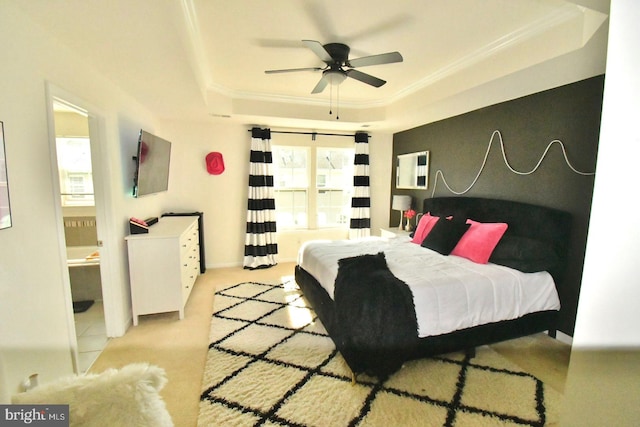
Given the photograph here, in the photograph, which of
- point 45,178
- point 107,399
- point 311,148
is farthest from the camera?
point 311,148

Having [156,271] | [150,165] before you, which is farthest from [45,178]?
[150,165]

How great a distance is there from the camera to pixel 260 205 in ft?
14.6

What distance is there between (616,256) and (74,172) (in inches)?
201

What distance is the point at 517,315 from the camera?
2.27 metres

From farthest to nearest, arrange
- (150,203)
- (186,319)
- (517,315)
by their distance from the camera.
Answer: (150,203) < (186,319) < (517,315)

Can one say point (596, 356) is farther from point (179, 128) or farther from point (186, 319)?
point (179, 128)

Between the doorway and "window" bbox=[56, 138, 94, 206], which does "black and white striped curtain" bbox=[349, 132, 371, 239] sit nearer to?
the doorway

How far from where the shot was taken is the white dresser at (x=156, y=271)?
8.82 feet

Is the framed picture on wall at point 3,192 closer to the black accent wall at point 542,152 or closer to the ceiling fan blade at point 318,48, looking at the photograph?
the ceiling fan blade at point 318,48

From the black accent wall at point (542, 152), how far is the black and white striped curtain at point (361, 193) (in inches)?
54.9

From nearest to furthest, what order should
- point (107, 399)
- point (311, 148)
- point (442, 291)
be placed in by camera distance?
point (107, 399) → point (442, 291) → point (311, 148)

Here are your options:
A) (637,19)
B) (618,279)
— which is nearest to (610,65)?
(637,19)

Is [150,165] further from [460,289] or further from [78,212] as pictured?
[460,289]

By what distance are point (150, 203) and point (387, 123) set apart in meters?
3.52
